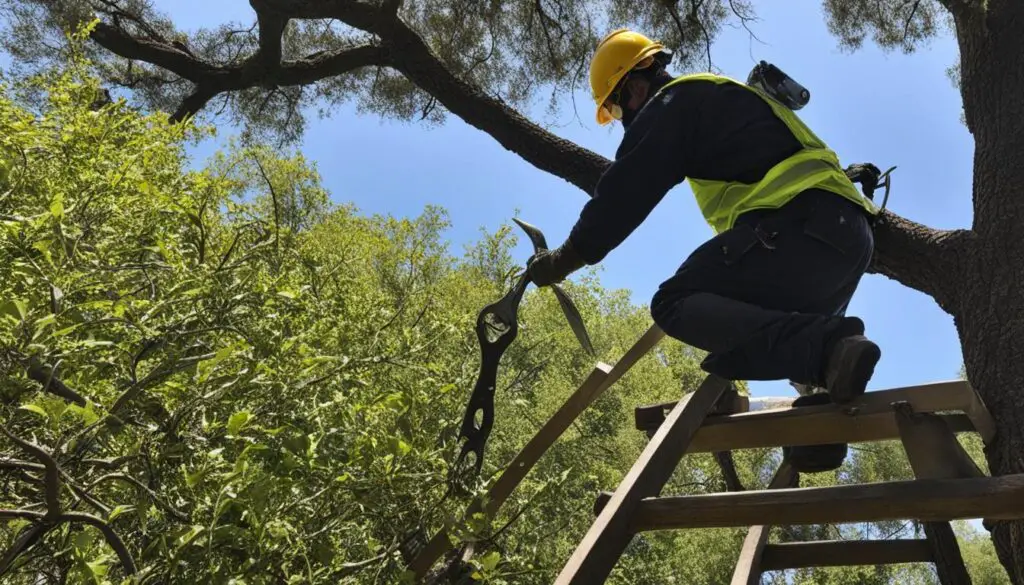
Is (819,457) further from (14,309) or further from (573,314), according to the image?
(14,309)

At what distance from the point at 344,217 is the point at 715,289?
13.4 m

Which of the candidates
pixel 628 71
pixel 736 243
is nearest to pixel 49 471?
pixel 736 243

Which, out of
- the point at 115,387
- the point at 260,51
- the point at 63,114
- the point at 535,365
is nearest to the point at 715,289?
the point at 115,387

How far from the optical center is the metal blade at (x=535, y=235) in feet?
8.68

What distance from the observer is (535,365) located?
1461 cm

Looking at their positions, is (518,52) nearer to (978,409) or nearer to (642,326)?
(978,409)

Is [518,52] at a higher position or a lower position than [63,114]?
higher

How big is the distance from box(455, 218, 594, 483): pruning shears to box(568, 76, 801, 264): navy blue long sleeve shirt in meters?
0.35

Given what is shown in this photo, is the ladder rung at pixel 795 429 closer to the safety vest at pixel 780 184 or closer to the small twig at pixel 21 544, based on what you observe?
the safety vest at pixel 780 184

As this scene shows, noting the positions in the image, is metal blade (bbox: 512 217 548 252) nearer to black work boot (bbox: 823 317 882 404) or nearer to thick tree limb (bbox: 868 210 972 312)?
black work boot (bbox: 823 317 882 404)

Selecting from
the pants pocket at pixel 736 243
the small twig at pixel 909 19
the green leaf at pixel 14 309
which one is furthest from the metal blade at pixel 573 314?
the small twig at pixel 909 19

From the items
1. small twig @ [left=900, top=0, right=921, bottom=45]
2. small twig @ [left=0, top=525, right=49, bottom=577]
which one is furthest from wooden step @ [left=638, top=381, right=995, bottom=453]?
small twig @ [left=900, top=0, right=921, bottom=45]

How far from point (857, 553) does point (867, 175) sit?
168 cm

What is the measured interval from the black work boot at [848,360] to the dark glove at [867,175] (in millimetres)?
1748
